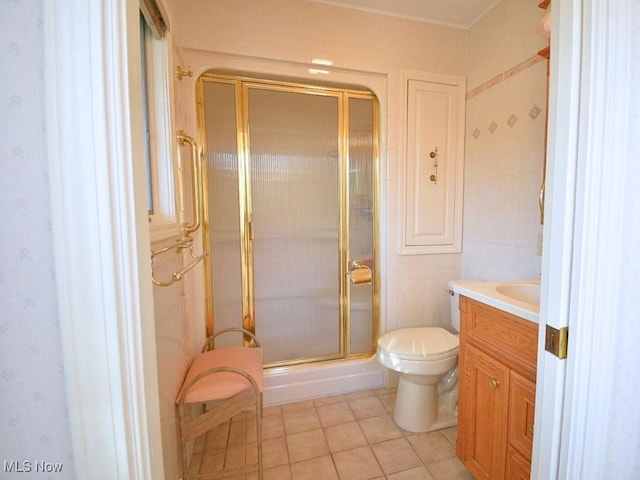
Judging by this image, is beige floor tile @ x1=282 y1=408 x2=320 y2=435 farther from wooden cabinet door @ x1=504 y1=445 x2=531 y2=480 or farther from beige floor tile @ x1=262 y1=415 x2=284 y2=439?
wooden cabinet door @ x1=504 y1=445 x2=531 y2=480

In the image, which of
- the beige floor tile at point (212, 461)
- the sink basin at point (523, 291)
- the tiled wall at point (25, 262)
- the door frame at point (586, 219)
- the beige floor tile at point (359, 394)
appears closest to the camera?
the tiled wall at point (25, 262)

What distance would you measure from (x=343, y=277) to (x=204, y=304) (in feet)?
3.23

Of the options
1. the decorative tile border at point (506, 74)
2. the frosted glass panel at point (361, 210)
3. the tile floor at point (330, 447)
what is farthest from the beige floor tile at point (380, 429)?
the decorative tile border at point (506, 74)

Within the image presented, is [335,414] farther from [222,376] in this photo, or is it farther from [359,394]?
[222,376]

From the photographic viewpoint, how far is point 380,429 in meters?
1.67

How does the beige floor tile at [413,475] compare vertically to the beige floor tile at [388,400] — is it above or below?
above

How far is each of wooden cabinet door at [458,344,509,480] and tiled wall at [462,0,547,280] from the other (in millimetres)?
769

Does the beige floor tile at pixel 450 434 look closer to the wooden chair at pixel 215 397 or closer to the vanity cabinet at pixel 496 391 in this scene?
the vanity cabinet at pixel 496 391

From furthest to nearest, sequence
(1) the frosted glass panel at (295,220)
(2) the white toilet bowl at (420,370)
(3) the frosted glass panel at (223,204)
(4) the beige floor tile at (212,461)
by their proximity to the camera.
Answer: (1) the frosted glass panel at (295,220) < (3) the frosted glass panel at (223,204) < (2) the white toilet bowl at (420,370) < (4) the beige floor tile at (212,461)

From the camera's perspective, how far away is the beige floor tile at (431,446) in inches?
57.7

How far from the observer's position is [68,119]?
0.40 metres

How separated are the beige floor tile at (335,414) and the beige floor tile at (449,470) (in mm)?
523

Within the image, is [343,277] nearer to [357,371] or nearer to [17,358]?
[357,371]

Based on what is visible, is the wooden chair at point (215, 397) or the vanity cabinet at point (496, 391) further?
the wooden chair at point (215, 397)
